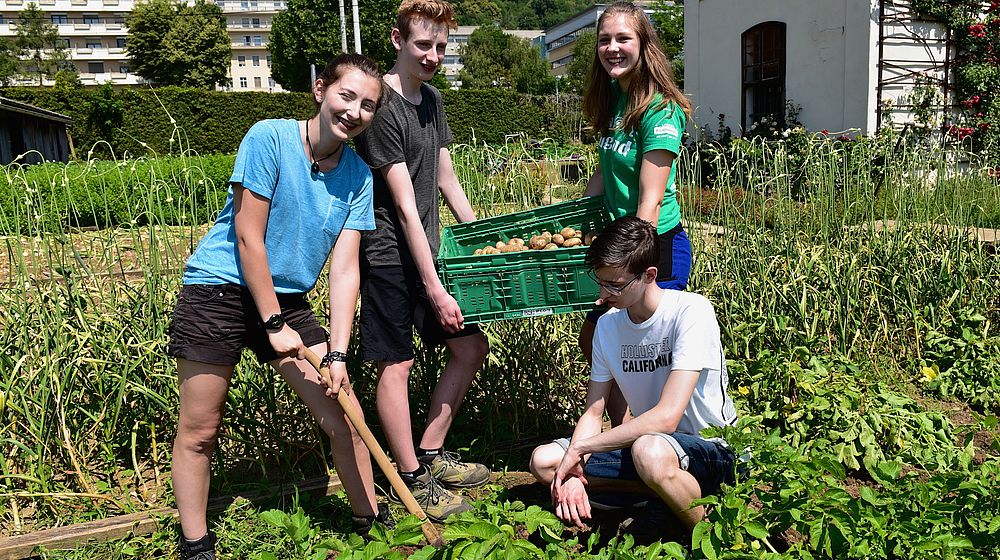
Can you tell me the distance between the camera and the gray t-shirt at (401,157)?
7.72 ft

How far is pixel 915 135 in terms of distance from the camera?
29.7ft

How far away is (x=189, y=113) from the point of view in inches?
790

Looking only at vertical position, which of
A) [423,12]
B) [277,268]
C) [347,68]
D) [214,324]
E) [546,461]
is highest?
[423,12]

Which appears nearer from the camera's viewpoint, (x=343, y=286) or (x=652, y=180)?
(x=343, y=286)

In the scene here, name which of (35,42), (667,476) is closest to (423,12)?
(667,476)

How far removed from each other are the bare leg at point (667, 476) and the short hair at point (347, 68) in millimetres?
1153

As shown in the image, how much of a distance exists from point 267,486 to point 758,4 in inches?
414

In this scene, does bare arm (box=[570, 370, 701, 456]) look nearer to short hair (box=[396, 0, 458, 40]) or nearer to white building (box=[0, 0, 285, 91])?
short hair (box=[396, 0, 458, 40])

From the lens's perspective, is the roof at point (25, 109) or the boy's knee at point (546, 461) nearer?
the boy's knee at point (546, 461)

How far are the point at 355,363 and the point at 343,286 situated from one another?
824 mm

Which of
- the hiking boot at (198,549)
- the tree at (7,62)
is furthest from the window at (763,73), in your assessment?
the tree at (7,62)

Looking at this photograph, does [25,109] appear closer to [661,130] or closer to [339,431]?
[339,431]

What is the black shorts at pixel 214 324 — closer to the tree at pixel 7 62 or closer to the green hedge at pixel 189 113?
the green hedge at pixel 189 113

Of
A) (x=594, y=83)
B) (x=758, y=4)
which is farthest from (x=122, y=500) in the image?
(x=758, y=4)
